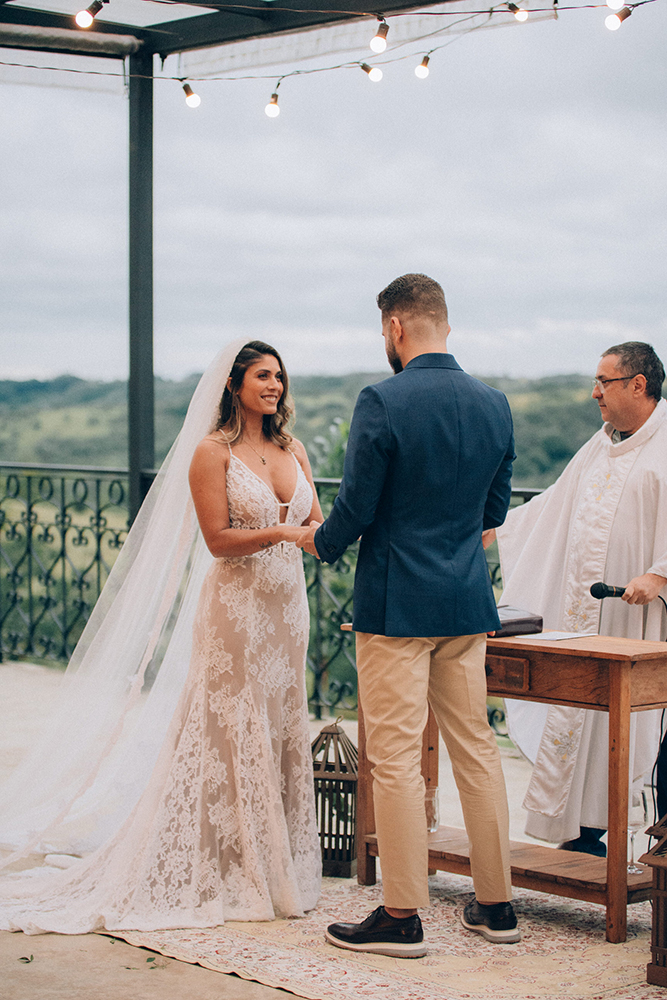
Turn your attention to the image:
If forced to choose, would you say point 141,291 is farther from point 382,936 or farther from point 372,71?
point 382,936

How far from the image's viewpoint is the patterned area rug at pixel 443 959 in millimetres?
2672

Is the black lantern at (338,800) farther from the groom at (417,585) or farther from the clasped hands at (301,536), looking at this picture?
the clasped hands at (301,536)

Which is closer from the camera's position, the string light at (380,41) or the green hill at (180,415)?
the string light at (380,41)

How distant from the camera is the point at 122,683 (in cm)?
357

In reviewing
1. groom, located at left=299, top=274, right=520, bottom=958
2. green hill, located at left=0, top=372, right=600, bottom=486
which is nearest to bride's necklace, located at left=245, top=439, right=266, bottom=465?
groom, located at left=299, top=274, right=520, bottom=958

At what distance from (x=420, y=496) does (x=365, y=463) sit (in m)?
0.16

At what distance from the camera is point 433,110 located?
19.0 meters

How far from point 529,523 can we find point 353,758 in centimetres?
98

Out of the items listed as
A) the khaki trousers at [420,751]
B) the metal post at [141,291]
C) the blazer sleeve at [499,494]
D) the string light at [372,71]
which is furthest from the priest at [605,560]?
the metal post at [141,291]

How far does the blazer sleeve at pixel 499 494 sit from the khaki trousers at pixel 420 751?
13.4 inches

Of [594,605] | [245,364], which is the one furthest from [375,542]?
[594,605]

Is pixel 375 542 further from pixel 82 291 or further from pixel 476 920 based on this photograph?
pixel 82 291

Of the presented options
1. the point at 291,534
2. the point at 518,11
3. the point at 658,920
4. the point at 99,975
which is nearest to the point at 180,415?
the point at 518,11

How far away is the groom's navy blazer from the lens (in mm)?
2822
